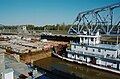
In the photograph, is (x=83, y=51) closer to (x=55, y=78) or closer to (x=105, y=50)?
(x=105, y=50)

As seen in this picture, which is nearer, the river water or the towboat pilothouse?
the river water

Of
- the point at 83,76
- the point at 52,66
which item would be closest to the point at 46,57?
the point at 52,66

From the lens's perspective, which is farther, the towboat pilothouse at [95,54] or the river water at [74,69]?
the towboat pilothouse at [95,54]

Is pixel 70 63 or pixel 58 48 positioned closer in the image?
pixel 70 63

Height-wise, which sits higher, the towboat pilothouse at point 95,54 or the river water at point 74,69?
the towboat pilothouse at point 95,54

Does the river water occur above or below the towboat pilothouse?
below
